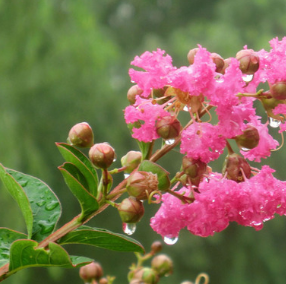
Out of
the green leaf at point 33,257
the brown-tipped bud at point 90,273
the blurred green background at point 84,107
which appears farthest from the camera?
the blurred green background at point 84,107

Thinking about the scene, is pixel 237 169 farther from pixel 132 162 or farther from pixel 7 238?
pixel 7 238

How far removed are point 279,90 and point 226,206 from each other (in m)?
0.15

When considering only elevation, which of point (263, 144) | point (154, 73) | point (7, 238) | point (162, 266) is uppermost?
point (154, 73)

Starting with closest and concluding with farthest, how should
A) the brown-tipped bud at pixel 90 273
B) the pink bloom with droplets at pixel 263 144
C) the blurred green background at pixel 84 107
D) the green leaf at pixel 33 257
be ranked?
the green leaf at pixel 33 257 → the pink bloom with droplets at pixel 263 144 → the brown-tipped bud at pixel 90 273 → the blurred green background at pixel 84 107

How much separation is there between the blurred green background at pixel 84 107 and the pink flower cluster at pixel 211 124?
4.61 metres

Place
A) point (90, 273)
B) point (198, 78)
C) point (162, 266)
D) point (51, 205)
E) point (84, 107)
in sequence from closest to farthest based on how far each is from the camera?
point (198, 78)
point (51, 205)
point (90, 273)
point (162, 266)
point (84, 107)

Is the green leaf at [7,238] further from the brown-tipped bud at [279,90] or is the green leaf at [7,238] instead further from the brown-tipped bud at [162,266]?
the brown-tipped bud at [162,266]

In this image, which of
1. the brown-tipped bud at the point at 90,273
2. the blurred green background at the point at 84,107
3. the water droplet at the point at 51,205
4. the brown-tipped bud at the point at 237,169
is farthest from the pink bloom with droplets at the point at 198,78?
the blurred green background at the point at 84,107

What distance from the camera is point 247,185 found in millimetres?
691

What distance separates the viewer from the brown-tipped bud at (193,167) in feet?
2.18

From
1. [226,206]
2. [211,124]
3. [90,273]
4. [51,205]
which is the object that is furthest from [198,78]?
[90,273]

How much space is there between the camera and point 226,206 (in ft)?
2.23

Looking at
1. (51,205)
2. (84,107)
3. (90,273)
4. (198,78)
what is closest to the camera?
(198,78)

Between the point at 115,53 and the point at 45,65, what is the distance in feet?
2.63
